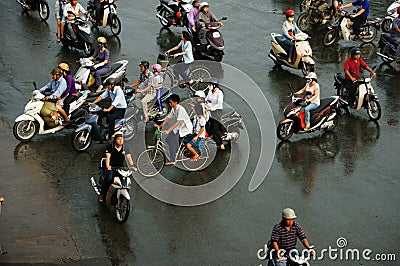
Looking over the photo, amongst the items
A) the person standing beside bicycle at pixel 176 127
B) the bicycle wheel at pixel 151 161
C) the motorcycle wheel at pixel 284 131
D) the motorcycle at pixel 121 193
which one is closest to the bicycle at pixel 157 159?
the bicycle wheel at pixel 151 161

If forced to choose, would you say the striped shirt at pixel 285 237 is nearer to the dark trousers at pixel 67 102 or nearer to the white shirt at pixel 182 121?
the white shirt at pixel 182 121

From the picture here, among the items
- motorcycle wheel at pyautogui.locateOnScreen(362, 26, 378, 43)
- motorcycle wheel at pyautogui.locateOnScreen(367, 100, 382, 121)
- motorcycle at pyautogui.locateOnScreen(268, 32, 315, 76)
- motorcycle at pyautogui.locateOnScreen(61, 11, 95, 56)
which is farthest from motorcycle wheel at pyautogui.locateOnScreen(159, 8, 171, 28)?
motorcycle wheel at pyautogui.locateOnScreen(367, 100, 382, 121)

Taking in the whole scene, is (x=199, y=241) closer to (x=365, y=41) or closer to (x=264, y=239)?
(x=264, y=239)

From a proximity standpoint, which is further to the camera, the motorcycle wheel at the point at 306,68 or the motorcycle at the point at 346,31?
the motorcycle at the point at 346,31

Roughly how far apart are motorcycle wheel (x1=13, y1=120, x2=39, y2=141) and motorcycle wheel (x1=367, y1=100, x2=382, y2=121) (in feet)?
26.8

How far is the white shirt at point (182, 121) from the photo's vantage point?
14.7 metres

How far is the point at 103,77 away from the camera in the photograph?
60.3 ft

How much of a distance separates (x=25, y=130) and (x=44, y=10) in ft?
30.0

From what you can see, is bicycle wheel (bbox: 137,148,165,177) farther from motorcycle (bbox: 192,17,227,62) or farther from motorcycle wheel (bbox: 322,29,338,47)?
motorcycle wheel (bbox: 322,29,338,47)

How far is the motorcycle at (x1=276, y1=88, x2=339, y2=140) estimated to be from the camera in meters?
16.2

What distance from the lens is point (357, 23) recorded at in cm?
2228

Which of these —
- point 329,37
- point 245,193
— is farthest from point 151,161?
point 329,37

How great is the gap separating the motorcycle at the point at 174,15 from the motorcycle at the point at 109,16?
1.55 m

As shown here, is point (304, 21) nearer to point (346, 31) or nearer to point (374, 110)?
point (346, 31)
